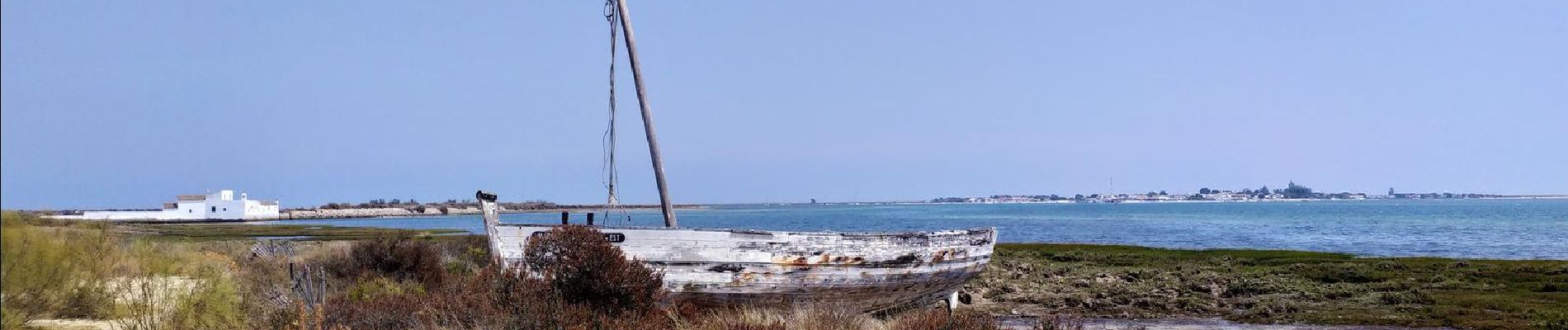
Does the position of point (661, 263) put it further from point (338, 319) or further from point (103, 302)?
point (103, 302)

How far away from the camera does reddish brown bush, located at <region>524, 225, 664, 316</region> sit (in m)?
9.11

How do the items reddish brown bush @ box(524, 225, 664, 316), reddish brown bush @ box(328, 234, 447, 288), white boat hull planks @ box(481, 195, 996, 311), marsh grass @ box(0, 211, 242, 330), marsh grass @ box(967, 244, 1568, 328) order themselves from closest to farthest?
1. marsh grass @ box(0, 211, 242, 330)
2. reddish brown bush @ box(524, 225, 664, 316)
3. white boat hull planks @ box(481, 195, 996, 311)
4. marsh grass @ box(967, 244, 1568, 328)
5. reddish brown bush @ box(328, 234, 447, 288)

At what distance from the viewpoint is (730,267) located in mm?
11289

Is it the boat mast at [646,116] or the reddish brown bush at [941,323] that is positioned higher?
the boat mast at [646,116]

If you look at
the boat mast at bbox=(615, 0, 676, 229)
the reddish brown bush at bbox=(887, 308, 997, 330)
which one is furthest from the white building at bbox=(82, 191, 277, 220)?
the reddish brown bush at bbox=(887, 308, 997, 330)

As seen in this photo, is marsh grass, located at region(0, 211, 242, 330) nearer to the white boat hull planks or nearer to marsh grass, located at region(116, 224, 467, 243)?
the white boat hull planks

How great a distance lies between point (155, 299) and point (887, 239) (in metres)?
7.65

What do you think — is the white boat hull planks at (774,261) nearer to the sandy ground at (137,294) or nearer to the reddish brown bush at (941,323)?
the reddish brown bush at (941,323)

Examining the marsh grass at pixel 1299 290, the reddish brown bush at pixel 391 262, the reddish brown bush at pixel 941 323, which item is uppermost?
the reddish brown bush at pixel 391 262

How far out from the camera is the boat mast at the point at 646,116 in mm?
13523

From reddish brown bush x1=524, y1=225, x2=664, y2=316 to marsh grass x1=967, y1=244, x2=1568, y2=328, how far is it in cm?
871

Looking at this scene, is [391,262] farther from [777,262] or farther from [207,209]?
[207,209]

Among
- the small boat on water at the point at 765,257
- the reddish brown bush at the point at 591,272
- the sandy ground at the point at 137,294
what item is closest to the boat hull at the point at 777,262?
the small boat on water at the point at 765,257

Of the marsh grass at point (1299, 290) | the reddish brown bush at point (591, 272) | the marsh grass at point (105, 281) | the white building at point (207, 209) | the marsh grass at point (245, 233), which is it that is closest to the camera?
the marsh grass at point (105, 281)
